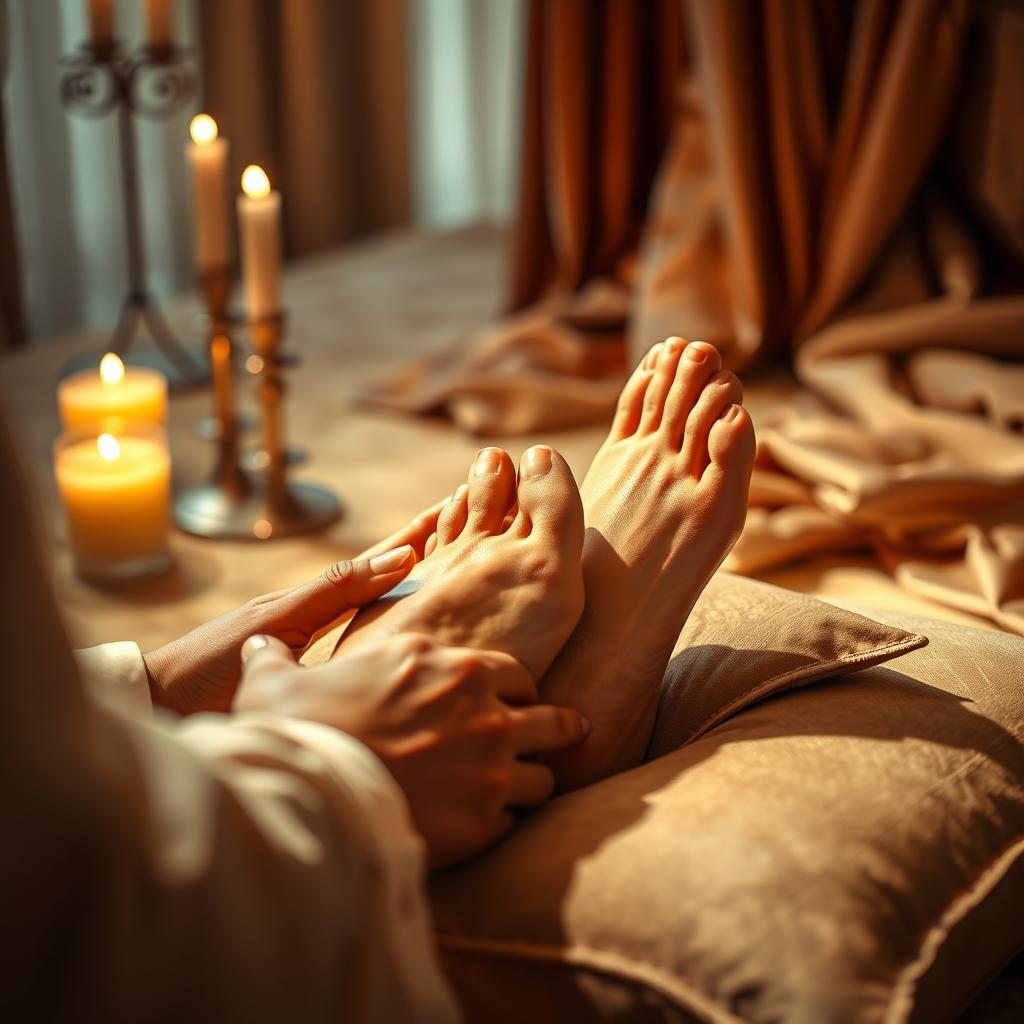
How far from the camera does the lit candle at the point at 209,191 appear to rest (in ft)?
4.63

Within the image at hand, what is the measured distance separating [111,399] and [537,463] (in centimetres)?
84

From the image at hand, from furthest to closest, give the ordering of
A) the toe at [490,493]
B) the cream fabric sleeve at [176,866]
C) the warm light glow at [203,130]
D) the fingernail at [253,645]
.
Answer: the warm light glow at [203,130]
the toe at [490,493]
the fingernail at [253,645]
the cream fabric sleeve at [176,866]

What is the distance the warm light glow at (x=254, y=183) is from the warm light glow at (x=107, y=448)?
11.8 inches

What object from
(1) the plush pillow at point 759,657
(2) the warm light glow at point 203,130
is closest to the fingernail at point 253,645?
(1) the plush pillow at point 759,657

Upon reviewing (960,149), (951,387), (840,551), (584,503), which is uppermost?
(960,149)

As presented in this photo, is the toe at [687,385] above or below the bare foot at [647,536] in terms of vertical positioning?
above

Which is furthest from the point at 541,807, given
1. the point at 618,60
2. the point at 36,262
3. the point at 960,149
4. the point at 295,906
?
the point at 36,262

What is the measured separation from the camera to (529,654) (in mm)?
720

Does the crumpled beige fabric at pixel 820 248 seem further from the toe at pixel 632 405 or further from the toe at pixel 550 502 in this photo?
the toe at pixel 550 502

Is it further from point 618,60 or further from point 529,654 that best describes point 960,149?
point 529,654

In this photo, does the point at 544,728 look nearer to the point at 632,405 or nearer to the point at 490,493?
the point at 490,493

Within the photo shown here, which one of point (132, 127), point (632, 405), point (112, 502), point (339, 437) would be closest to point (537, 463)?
point (632, 405)

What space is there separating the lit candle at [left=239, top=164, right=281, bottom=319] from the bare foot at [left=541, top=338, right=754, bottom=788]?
60 cm

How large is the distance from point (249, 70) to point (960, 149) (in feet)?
5.18
